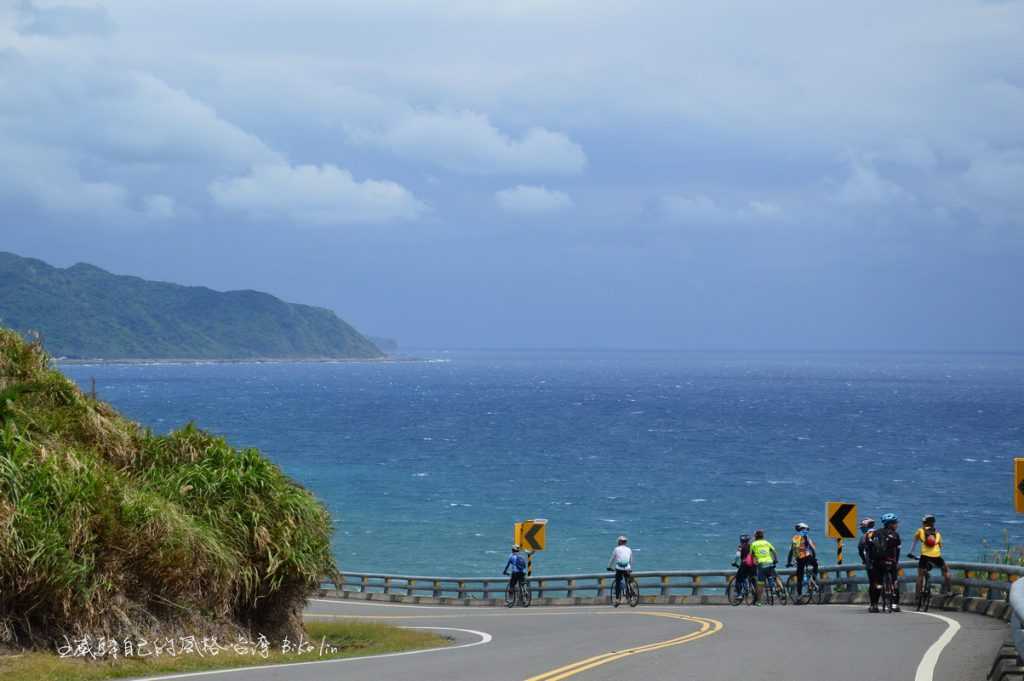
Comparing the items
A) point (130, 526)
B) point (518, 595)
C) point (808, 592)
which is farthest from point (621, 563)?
point (130, 526)

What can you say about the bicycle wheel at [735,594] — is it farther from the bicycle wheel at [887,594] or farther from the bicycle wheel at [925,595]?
the bicycle wheel at [887,594]

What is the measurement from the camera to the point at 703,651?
16.7m

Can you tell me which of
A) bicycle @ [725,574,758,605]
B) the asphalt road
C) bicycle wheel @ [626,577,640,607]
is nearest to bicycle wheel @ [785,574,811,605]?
bicycle @ [725,574,758,605]

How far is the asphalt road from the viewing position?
14094 mm

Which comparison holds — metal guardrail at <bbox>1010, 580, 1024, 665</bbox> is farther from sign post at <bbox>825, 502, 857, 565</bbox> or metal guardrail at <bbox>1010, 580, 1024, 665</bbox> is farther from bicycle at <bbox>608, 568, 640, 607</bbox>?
bicycle at <bbox>608, 568, 640, 607</bbox>

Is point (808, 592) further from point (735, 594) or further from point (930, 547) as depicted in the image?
point (930, 547)

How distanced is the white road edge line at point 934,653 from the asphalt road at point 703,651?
0.01 m

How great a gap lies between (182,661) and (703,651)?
6.76 m

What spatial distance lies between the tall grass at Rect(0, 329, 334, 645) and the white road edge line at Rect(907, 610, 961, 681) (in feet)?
32.6

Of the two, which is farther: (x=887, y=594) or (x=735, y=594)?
(x=735, y=594)

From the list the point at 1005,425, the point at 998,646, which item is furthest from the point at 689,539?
the point at 1005,425

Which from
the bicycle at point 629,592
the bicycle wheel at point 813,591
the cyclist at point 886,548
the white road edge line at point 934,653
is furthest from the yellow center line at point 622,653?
the bicycle at point 629,592

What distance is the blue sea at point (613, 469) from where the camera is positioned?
5619 centimetres

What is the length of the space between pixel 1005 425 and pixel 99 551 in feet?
387
